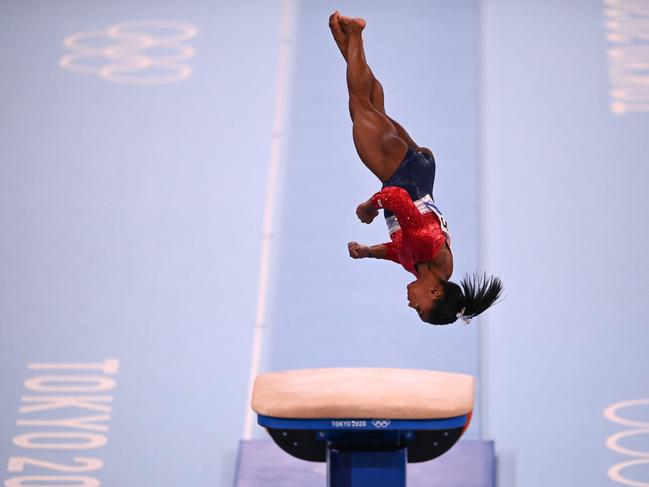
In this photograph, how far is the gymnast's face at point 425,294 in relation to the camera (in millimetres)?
3256

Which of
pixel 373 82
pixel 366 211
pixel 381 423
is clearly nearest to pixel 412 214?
pixel 366 211

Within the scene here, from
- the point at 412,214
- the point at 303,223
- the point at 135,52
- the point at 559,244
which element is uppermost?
the point at 135,52

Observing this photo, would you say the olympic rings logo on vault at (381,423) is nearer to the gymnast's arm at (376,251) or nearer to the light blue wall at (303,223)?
the gymnast's arm at (376,251)

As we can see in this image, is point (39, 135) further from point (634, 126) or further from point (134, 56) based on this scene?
point (634, 126)

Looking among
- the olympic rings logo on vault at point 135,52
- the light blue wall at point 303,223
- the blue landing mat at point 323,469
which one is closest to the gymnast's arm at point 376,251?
the blue landing mat at point 323,469

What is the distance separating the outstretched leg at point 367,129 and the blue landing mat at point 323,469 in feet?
4.56

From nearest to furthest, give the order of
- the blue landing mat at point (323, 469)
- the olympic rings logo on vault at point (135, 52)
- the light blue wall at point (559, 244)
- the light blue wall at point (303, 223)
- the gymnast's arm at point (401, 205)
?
the gymnast's arm at point (401, 205) → the blue landing mat at point (323, 469) → the light blue wall at point (559, 244) → the light blue wall at point (303, 223) → the olympic rings logo on vault at point (135, 52)

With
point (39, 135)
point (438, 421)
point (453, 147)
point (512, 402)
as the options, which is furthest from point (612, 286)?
point (39, 135)

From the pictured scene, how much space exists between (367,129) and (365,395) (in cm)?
99

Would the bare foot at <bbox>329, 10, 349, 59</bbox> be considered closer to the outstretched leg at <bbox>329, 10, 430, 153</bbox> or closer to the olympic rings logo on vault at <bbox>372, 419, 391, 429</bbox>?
the outstretched leg at <bbox>329, 10, 430, 153</bbox>

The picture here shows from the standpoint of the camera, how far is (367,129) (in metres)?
3.35

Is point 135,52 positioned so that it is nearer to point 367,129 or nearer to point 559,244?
point 559,244

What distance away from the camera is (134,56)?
6195mm

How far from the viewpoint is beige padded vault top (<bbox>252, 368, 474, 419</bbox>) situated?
3010mm
